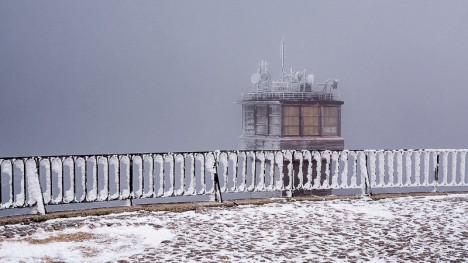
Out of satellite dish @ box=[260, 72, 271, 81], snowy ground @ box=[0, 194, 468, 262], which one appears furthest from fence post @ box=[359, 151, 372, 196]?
satellite dish @ box=[260, 72, 271, 81]

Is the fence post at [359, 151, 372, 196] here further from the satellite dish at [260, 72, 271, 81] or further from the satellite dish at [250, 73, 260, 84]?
the satellite dish at [260, 72, 271, 81]

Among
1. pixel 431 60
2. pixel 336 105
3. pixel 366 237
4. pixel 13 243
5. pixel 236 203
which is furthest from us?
pixel 431 60

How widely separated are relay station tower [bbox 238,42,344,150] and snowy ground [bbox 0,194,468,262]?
34.1 meters

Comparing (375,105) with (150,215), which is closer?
(150,215)

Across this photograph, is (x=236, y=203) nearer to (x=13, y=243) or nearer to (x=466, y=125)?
(x=13, y=243)

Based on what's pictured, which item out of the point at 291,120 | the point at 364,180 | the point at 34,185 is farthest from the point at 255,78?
the point at 34,185

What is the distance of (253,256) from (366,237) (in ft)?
7.75

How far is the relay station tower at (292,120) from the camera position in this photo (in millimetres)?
45031

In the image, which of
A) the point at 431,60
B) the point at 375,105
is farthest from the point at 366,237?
the point at 431,60

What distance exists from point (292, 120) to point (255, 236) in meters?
38.0

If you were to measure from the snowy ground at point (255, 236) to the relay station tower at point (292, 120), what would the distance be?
1344 inches

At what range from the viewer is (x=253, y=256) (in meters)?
6.91

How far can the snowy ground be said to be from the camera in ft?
22.8

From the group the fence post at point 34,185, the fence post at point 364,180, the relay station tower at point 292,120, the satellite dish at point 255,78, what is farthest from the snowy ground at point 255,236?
the satellite dish at point 255,78
